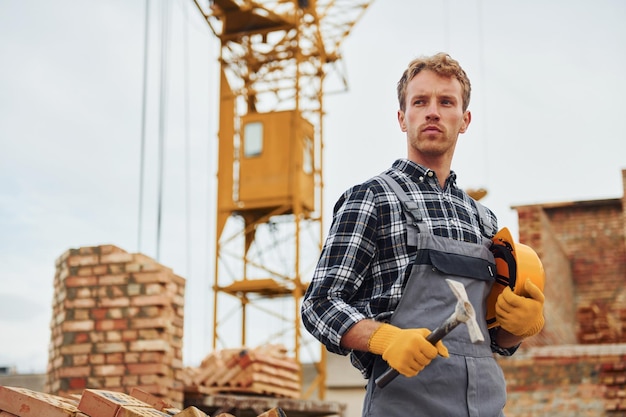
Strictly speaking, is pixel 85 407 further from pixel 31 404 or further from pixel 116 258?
pixel 116 258

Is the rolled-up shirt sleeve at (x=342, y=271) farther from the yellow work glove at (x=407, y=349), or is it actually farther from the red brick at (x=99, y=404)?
the red brick at (x=99, y=404)

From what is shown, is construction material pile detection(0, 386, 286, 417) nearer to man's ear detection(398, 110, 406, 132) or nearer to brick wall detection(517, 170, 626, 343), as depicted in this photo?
man's ear detection(398, 110, 406, 132)

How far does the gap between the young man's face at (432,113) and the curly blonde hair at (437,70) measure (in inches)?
0.6

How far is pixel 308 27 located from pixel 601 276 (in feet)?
34.9

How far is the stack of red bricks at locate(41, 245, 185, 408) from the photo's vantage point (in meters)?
7.01

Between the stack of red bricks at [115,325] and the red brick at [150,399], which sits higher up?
the stack of red bricks at [115,325]

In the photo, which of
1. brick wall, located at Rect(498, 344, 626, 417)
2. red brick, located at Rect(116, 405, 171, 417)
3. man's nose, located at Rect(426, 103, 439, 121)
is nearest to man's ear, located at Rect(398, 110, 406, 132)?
man's nose, located at Rect(426, 103, 439, 121)

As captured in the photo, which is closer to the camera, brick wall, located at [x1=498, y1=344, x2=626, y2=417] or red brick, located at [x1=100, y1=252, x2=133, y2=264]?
red brick, located at [x1=100, y1=252, x2=133, y2=264]

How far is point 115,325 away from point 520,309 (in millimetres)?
5113

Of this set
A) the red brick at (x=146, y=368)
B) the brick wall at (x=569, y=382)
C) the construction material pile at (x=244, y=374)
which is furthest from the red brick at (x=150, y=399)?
the brick wall at (x=569, y=382)

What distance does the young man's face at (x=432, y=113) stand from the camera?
2574mm

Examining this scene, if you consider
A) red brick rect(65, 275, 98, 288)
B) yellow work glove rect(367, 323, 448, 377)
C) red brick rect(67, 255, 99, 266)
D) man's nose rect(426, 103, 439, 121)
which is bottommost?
yellow work glove rect(367, 323, 448, 377)

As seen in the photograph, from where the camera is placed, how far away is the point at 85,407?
2.75m

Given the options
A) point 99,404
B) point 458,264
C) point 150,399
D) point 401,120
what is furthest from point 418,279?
point 150,399
